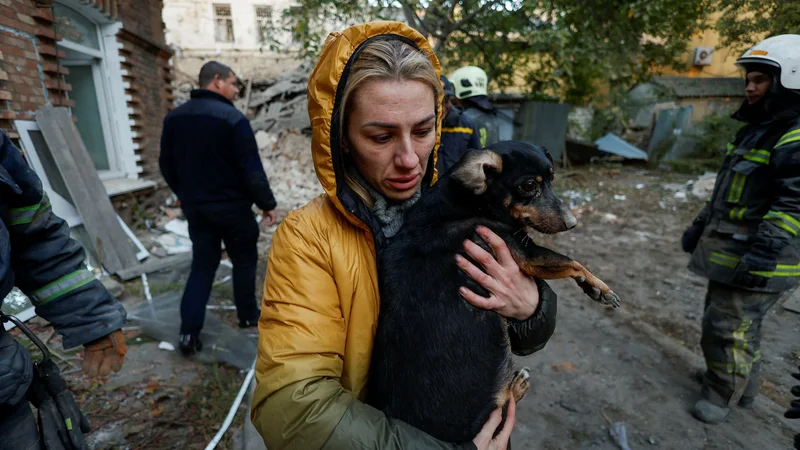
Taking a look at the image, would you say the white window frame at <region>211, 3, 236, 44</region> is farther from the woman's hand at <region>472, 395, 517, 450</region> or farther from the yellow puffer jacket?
the woman's hand at <region>472, 395, 517, 450</region>

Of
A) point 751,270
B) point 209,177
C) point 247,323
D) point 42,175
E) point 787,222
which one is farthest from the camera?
point 42,175

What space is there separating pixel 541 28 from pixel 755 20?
14.0 feet

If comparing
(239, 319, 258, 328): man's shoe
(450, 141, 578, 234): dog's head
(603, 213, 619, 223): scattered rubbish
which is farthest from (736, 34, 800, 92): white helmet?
(603, 213, 619, 223): scattered rubbish

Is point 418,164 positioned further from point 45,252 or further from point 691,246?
point 691,246

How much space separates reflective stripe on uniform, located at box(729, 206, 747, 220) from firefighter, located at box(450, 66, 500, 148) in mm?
2741

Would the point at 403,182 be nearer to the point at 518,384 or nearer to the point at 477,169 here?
the point at 477,169

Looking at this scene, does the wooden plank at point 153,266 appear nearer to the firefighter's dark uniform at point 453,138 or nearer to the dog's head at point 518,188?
the firefighter's dark uniform at point 453,138

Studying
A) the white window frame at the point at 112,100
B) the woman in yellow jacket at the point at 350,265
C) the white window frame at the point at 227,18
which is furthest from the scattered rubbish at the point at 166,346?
the white window frame at the point at 227,18

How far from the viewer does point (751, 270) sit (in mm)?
2809

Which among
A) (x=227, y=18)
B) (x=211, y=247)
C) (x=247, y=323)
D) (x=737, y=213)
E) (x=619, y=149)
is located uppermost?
(x=227, y=18)

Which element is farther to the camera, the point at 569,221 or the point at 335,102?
the point at 569,221

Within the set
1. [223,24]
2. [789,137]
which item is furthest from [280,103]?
[789,137]

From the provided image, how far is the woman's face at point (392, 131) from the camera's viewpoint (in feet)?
4.25

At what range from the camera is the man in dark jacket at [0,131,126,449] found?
4.92 ft
